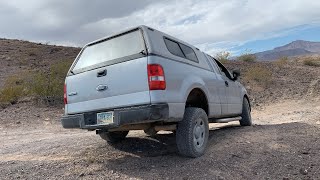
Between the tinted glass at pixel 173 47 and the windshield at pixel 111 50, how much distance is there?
494 mm

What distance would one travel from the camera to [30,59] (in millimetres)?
26375

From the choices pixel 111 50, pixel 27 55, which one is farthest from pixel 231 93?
pixel 27 55

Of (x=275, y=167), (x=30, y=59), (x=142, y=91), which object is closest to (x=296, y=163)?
(x=275, y=167)

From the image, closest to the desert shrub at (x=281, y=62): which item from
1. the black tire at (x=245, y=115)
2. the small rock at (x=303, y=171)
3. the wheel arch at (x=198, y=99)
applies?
the black tire at (x=245, y=115)

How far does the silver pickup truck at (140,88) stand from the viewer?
4684 mm

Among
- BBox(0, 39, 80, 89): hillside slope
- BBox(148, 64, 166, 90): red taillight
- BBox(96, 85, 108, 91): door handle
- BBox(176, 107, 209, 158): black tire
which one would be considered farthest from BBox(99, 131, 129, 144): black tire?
BBox(0, 39, 80, 89): hillside slope

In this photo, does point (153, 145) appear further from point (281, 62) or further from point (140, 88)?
point (281, 62)

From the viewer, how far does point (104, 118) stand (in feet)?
16.1

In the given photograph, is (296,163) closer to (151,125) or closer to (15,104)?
(151,125)

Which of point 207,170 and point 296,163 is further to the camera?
point 296,163

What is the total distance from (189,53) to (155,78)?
1573mm

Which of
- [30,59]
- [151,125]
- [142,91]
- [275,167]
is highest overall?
[30,59]

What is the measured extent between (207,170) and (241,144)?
Result: 1.41 m

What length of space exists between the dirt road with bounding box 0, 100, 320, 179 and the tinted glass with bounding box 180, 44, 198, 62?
148 centimetres
